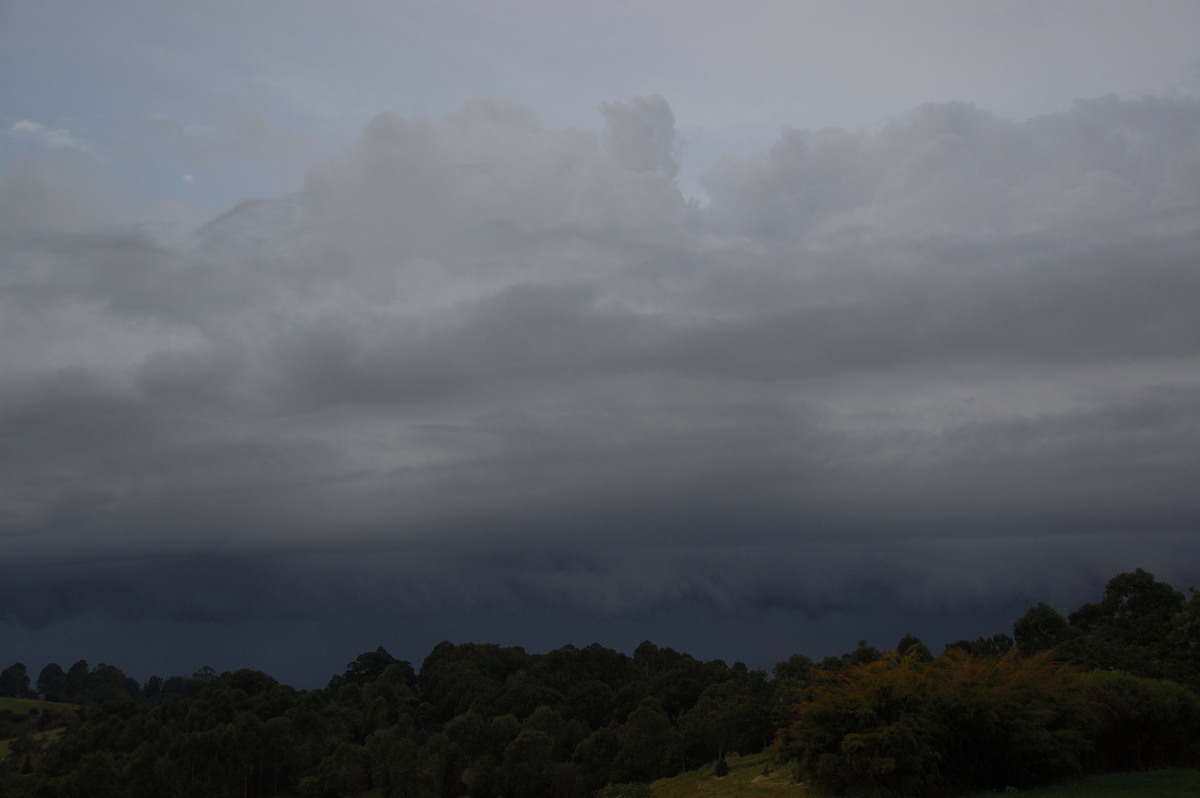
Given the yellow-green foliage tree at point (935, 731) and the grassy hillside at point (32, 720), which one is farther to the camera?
the grassy hillside at point (32, 720)

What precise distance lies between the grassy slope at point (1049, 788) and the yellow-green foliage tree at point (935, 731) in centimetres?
149

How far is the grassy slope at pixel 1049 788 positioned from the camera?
36875 mm

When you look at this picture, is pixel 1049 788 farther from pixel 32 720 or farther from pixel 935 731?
pixel 32 720

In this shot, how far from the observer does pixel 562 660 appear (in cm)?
A: 14738

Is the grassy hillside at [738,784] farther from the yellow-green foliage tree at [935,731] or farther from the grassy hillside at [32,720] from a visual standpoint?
the grassy hillside at [32,720]

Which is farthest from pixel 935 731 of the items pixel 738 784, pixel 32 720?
pixel 32 720

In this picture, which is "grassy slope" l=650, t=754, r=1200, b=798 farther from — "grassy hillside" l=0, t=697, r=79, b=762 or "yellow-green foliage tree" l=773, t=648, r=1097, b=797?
"grassy hillside" l=0, t=697, r=79, b=762

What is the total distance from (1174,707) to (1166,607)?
164 ft

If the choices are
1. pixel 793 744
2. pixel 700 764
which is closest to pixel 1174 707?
pixel 793 744

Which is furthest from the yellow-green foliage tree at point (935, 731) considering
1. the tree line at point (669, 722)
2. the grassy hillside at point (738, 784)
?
the grassy hillside at point (738, 784)

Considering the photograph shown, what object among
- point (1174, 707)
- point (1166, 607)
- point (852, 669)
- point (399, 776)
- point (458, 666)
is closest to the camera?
point (852, 669)

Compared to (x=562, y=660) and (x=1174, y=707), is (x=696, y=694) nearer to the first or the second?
(x=562, y=660)

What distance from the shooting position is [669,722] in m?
90.1

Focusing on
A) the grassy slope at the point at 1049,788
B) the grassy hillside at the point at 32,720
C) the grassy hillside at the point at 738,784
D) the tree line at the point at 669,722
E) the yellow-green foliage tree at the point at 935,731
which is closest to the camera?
the grassy slope at the point at 1049,788
